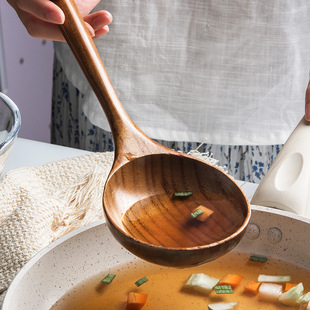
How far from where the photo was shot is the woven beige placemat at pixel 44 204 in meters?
0.75

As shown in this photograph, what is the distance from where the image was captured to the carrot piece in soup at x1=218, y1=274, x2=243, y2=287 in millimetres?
696

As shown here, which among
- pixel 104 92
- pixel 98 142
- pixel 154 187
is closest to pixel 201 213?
pixel 154 187

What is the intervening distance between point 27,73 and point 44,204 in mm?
1815

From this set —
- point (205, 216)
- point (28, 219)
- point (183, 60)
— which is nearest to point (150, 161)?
point (205, 216)

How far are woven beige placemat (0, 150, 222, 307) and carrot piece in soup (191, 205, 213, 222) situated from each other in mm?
209

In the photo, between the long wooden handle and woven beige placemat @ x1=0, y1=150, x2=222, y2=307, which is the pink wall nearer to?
woven beige placemat @ x1=0, y1=150, x2=222, y2=307

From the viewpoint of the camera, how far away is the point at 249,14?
114cm

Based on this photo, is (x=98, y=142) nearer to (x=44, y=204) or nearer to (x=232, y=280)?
(x=44, y=204)

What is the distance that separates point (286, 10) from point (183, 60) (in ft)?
0.75

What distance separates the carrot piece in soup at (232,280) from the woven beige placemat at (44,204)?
216mm

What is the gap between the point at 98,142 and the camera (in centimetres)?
138

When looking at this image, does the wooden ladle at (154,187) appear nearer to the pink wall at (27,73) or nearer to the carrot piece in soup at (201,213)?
the carrot piece in soup at (201,213)

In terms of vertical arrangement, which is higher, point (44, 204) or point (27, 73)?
point (44, 204)

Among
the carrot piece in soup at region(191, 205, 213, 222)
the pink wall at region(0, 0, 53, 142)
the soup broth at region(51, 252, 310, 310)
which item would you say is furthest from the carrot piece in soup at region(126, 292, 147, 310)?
the pink wall at region(0, 0, 53, 142)
